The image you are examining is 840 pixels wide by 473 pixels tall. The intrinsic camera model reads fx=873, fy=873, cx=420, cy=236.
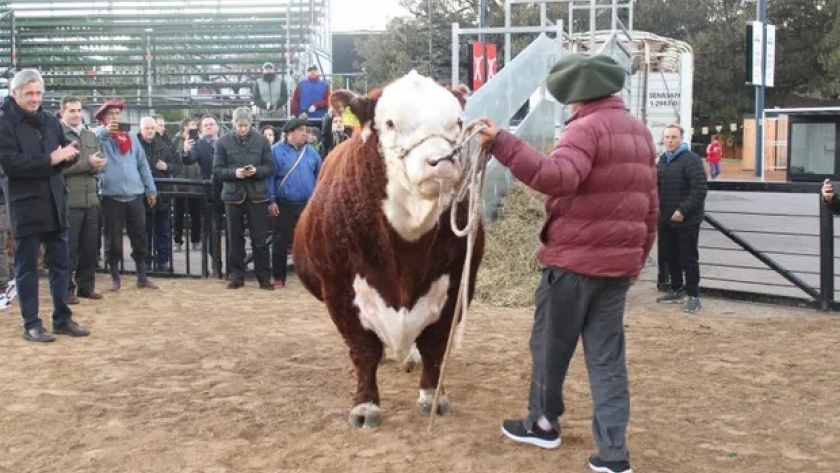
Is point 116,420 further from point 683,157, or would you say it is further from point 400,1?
point 400,1

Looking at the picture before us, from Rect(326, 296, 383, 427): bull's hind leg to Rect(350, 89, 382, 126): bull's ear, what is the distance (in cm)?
98

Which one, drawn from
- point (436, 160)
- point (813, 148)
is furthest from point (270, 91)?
point (813, 148)

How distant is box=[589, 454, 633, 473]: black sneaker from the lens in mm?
3787

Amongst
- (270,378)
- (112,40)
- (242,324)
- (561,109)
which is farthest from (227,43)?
(270,378)

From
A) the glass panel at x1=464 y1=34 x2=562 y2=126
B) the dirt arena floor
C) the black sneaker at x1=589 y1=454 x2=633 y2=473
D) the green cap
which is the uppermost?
the glass panel at x1=464 y1=34 x2=562 y2=126

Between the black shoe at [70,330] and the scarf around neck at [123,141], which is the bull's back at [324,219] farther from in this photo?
the scarf around neck at [123,141]

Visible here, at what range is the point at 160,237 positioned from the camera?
996cm

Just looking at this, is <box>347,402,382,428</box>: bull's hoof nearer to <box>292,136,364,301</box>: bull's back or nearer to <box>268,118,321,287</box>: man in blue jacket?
<box>292,136,364,301</box>: bull's back

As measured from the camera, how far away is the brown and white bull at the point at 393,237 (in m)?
3.96

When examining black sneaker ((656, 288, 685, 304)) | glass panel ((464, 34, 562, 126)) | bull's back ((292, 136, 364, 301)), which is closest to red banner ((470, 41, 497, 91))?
glass panel ((464, 34, 562, 126))

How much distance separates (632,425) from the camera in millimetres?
4578

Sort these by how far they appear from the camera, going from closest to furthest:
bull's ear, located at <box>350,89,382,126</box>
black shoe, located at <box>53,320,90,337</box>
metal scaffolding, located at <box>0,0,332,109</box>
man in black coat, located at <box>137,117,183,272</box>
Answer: bull's ear, located at <box>350,89,382,126</box> → black shoe, located at <box>53,320,90,337</box> → man in black coat, located at <box>137,117,183,272</box> → metal scaffolding, located at <box>0,0,332,109</box>

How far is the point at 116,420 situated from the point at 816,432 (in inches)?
144

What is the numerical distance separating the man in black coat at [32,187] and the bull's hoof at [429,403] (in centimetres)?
326
